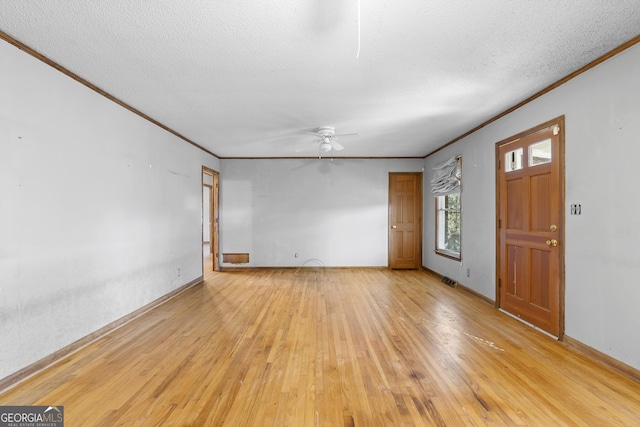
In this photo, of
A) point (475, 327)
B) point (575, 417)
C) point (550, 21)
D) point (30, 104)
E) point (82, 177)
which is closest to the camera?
point (575, 417)

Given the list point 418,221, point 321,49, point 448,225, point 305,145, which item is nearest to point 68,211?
point 321,49

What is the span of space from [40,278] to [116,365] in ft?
3.08

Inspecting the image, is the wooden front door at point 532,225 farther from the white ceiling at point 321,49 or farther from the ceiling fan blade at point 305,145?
the ceiling fan blade at point 305,145

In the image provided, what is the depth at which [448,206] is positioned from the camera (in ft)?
19.2

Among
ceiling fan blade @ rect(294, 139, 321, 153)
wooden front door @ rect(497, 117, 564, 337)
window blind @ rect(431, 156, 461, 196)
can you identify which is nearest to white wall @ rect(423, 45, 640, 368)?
wooden front door @ rect(497, 117, 564, 337)

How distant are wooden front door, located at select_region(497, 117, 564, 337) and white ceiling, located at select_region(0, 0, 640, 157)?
0.62 meters

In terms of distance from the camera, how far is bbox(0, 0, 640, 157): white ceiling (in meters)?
1.86

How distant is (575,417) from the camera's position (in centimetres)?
179

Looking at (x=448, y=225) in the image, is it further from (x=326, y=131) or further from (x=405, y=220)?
(x=326, y=131)

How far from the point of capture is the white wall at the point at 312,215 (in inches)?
262

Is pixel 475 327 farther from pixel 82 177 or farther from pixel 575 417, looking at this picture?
pixel 82 177

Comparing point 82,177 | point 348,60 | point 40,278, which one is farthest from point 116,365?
point 348,60

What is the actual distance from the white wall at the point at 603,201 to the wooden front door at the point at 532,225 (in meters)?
0.12

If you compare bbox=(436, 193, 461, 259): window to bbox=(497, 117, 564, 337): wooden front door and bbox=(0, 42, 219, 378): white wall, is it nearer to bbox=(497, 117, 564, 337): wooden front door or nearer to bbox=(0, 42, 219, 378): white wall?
bbox=(497, 117, 564, 337): wooden front door
